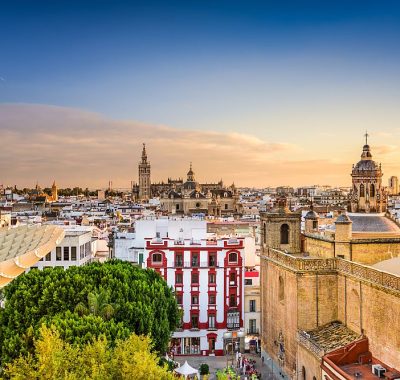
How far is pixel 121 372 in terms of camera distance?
1944 centimetres

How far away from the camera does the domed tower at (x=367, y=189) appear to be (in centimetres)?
3828

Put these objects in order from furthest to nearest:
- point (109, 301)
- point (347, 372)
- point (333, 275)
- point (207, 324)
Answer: point (207, 324), point (333, 275), point (109, 301), point (347, 372)

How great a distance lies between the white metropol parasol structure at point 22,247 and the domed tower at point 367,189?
19.0m

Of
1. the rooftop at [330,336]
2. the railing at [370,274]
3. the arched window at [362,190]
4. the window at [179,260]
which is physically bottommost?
the rooftop at [330,336]

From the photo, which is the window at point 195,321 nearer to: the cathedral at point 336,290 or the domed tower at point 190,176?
the cathedral at point 336,290

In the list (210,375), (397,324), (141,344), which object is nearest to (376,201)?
(397,324)

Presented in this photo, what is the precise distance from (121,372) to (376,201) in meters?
23.8

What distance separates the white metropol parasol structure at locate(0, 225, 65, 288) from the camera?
27400 mm

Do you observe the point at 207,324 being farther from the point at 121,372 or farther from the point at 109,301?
the point at 121,372

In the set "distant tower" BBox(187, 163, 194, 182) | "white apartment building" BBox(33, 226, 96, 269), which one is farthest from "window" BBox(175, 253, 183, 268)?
"distant tower" BBox(187, 163, 194, 182)

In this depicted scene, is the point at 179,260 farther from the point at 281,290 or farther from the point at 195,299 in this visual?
the point at 281,290

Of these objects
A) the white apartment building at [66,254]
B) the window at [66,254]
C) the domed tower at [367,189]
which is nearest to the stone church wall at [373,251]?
the domed tower at [367,189]

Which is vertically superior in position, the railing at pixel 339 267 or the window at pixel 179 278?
the railing at pixel 339 267

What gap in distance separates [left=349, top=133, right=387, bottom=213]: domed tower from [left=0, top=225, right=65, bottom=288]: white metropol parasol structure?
62.2 ft
